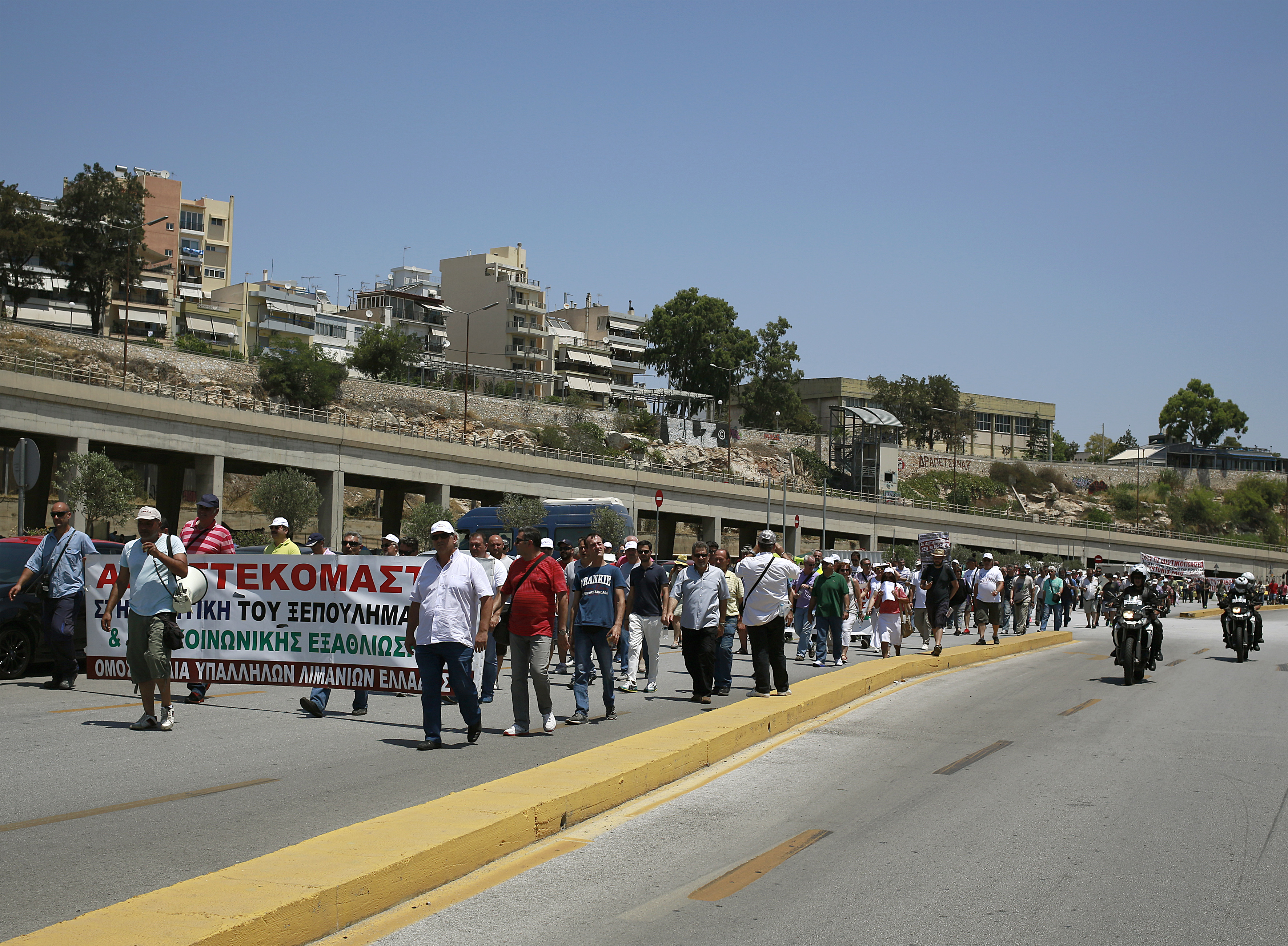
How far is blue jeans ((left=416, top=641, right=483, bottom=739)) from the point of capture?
389 inches

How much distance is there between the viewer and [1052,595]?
113 feet

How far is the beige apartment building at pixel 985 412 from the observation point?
142125mm

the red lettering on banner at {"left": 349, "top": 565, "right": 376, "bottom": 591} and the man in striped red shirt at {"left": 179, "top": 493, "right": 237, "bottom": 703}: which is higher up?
the man in striped red shirt at {"left": 179, "top": 493, "right": 237, "bottom": 703}

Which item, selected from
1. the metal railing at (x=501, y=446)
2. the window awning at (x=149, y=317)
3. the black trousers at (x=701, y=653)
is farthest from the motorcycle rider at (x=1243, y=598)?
the window awning at (x=149, y=317)

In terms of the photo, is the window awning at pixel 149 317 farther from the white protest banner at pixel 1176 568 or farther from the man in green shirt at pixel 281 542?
the man in green shirt at pixel 281 542

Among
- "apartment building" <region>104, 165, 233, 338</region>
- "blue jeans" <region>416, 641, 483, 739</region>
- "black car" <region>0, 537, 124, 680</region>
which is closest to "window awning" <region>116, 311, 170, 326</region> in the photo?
"apartment building" <region>104, 165, 233, 338</region>

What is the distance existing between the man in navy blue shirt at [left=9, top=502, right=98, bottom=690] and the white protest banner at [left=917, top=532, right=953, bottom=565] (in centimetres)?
1543

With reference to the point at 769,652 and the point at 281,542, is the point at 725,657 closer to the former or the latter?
the point at 769,652

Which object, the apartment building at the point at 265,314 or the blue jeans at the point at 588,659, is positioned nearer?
the blue jeans at the point at 588,659

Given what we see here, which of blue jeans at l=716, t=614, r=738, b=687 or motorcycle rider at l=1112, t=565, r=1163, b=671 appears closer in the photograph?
blue jeans at l=716, t=614, r=738, b=687

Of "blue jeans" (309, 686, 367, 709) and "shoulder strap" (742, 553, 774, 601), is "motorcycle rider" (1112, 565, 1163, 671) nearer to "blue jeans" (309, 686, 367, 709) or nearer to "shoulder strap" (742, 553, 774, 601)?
"shoulder strap" (742, 553, 774, 601)

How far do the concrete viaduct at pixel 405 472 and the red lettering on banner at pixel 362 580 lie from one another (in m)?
46.3

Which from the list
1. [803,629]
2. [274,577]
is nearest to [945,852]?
[274,577]

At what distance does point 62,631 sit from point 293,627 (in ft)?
10.2
